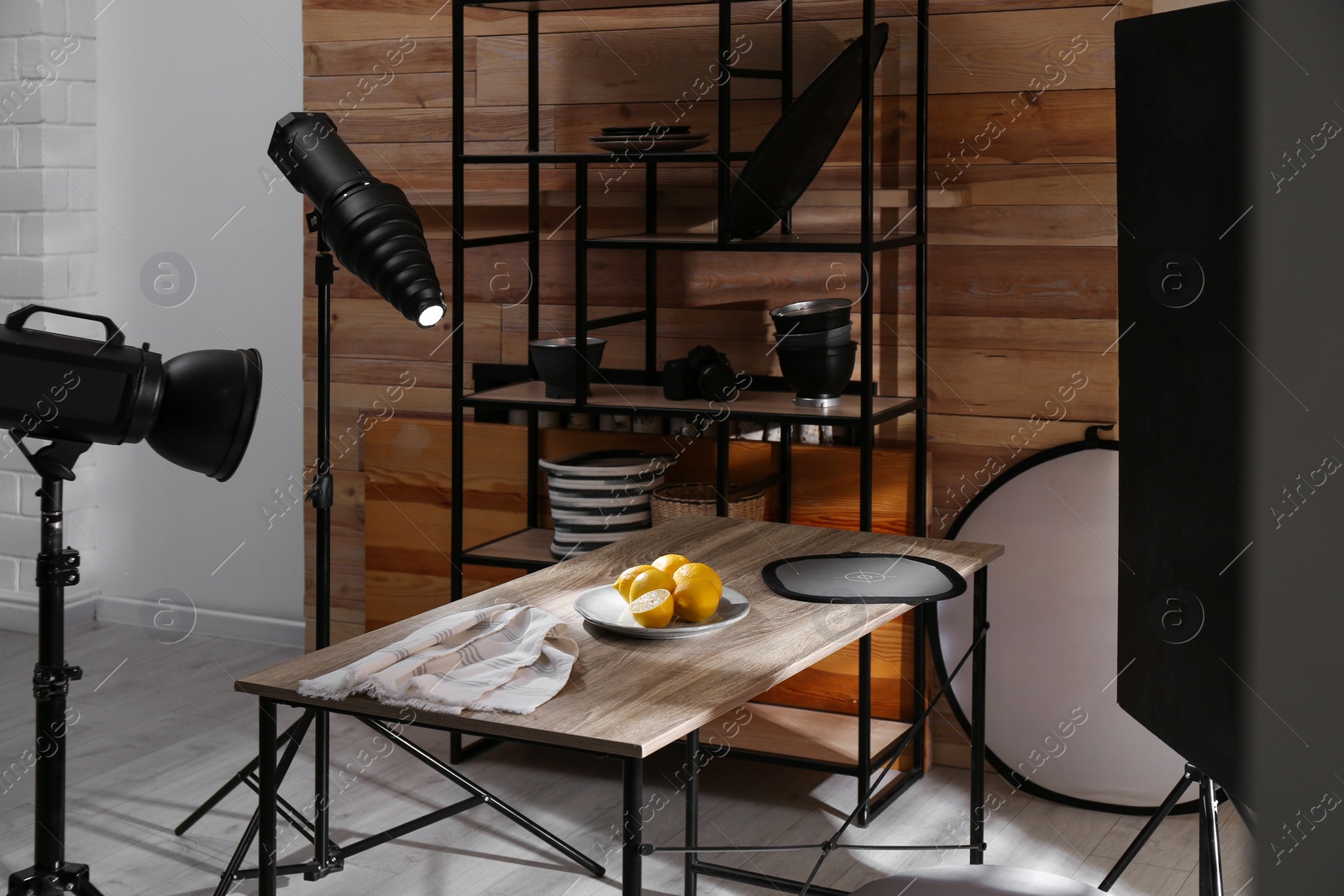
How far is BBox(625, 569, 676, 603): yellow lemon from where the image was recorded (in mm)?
1962

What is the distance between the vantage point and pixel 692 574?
196cm

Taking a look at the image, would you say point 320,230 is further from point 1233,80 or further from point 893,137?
point 1233,80

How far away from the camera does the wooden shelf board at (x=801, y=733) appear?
306 centimetres

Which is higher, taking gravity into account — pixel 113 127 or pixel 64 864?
pixel 113 127

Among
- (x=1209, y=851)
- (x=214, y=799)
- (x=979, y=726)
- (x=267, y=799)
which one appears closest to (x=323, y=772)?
(x=214, y=799)

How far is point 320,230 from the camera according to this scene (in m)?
2.53

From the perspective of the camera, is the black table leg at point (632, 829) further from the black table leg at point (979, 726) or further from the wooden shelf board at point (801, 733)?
the wooden shelf board at point (801, 733)

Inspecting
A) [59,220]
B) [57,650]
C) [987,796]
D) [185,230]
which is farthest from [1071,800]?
[59,220]

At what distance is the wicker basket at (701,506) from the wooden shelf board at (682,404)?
0.76 ft

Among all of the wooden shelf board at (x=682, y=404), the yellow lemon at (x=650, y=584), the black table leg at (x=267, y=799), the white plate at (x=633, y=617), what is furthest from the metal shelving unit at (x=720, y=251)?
the black table leg at (x=267, y=799)

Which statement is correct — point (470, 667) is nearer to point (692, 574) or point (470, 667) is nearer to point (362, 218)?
point (692, 574)

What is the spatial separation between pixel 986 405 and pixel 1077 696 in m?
0.72

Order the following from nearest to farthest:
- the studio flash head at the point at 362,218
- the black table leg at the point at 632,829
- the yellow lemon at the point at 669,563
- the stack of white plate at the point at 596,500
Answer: the black table leg at the point at 632,829 → the yellow lemon at the point at 669,563 → the studio flash head at the point at 362,218 → the stack of white plate at the point at 596,500

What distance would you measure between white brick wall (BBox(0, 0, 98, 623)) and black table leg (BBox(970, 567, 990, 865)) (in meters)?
3.20
